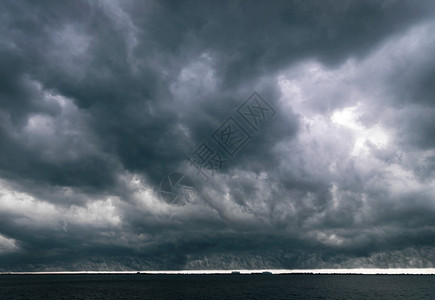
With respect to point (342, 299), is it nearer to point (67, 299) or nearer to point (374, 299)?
point (374, 299)

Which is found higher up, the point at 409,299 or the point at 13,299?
the point at 13,299

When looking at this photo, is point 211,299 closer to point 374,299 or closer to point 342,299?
point 342,299

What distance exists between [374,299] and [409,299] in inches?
891

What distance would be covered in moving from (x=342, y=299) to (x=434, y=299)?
5376 centimetres

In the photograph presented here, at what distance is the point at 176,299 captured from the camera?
568 ft

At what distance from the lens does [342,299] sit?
17275cm

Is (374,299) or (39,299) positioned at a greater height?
(39,299)

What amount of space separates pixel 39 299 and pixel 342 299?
6883 inches

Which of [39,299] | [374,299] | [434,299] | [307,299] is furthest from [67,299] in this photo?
[434,299]

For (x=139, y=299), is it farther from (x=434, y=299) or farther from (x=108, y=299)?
(x=434, y=299)

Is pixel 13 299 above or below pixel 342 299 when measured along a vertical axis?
above

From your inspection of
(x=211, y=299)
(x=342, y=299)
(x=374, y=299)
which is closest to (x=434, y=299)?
(x=374, y=299)

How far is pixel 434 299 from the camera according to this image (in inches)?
6895

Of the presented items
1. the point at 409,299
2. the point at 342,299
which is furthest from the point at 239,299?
the point at 409,299
